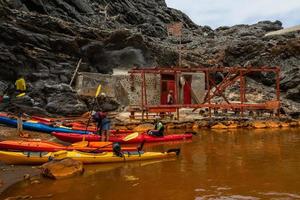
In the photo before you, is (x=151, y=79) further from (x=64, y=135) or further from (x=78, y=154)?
(x=78, y=154)

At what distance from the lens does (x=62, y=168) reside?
38.8ft

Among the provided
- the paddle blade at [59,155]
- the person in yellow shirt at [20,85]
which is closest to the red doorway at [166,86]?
the person in yellow shirt at [20,85]

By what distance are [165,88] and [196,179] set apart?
2048cm

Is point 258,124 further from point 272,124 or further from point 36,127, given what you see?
point 36,127

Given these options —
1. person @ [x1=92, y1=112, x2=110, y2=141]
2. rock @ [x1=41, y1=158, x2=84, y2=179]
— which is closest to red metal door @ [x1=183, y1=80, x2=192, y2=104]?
person @ [x1=92, y1=112, x2=110, y2=141]

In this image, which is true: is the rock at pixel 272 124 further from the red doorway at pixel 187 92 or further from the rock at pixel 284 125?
the red doorway at pixel 187 92

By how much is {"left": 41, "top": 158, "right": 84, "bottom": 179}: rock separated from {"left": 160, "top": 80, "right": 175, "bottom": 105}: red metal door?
2011cm

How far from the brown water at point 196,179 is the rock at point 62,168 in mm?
230

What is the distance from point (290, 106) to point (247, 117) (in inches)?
299

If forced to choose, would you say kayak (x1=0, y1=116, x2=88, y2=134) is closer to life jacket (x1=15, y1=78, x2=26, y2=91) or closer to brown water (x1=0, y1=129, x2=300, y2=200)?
brown water (x1=0, y1=129, x2=300, y2=200)

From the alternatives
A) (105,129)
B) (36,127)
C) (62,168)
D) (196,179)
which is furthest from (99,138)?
(196,179)

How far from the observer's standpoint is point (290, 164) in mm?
14516

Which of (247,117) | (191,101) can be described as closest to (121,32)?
(191,101)

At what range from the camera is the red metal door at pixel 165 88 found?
32.1 m
